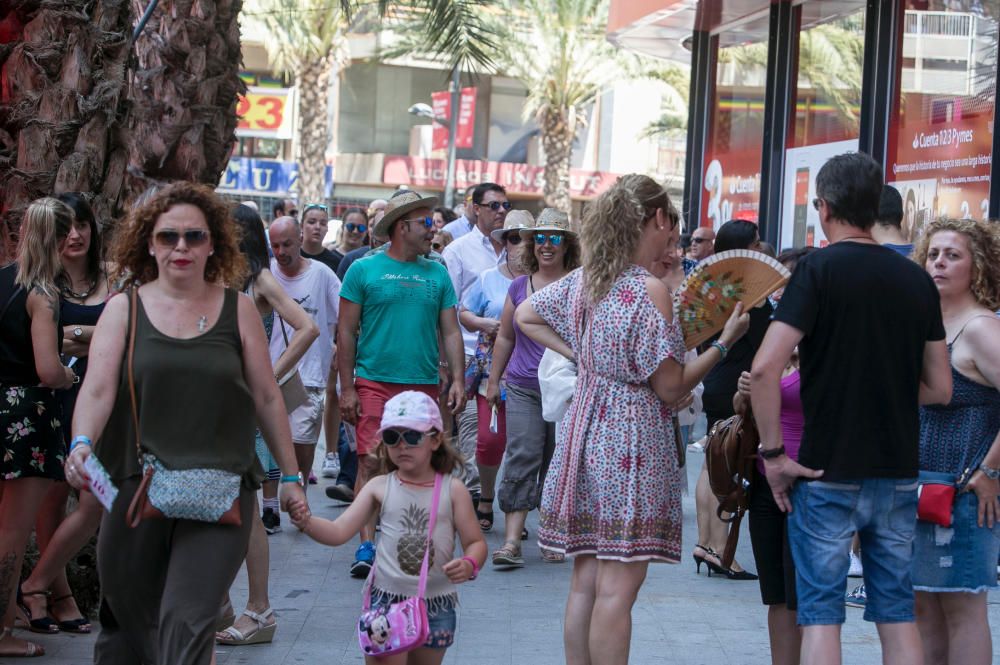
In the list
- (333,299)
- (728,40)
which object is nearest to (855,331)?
(333,299)

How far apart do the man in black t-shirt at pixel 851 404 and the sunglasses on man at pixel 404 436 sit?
1.10 m

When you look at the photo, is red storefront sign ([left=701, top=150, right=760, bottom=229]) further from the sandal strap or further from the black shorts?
the black shorts

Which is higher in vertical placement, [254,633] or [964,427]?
[964,427]

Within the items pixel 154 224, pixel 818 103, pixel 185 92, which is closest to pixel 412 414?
pixel 154 224

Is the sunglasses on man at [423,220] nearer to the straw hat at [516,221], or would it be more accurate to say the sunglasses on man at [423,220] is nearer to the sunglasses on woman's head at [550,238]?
the sunglasses on woman's head at [550,238]

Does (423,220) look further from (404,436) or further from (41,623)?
(404,436)

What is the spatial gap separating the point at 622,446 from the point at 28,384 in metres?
2.60

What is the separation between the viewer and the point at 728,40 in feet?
50.2

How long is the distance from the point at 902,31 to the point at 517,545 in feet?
19.5

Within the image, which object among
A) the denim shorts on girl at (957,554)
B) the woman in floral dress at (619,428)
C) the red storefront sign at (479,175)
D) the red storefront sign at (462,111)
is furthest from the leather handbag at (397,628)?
the red storefront sign at (479,175)

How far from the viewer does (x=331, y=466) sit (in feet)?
35.8

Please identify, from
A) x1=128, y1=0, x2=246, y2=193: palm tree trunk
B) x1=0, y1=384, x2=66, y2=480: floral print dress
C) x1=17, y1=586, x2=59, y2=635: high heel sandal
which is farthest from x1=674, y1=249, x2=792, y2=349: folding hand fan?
x1=128, y1=0, x2=246, y2=193: palm tree trunk

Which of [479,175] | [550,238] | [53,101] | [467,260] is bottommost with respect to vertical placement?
[467,260]

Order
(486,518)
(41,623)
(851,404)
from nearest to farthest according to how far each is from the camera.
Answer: (851,404) < (41,623) < (486,518)
